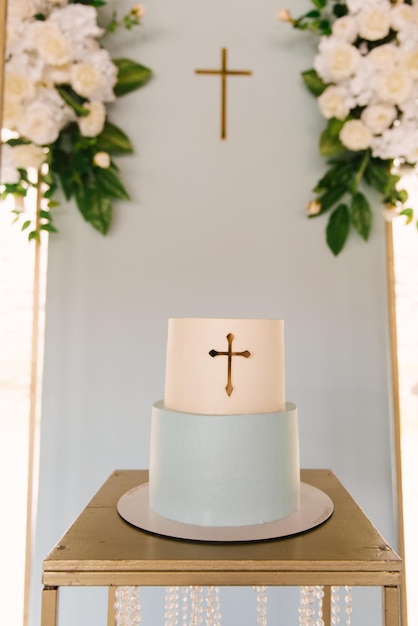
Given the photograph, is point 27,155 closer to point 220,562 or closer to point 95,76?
point 95,76

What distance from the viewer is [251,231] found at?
133 cm

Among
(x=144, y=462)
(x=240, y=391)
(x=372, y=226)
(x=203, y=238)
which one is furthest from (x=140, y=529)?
(x=372, y=226)

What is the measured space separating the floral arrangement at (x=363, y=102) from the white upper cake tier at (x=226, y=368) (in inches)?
25.7

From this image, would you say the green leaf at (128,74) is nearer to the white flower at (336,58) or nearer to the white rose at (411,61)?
the white flower at (336,58)

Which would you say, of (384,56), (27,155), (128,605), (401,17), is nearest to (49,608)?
(128,605)

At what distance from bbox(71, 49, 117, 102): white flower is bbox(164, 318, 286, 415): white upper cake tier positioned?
0.77 meters

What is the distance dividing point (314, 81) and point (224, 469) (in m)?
1.06

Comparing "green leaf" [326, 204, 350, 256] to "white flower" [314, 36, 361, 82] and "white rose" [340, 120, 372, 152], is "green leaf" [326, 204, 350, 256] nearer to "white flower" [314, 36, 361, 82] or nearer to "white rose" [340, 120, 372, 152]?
"white rose" [340, 120, 372, 152]

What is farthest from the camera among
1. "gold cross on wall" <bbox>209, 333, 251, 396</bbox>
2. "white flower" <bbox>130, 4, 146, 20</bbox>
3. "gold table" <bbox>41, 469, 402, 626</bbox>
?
"white flower" <bbox>130, 4, 146, 20</bbox>

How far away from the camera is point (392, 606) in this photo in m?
0.62

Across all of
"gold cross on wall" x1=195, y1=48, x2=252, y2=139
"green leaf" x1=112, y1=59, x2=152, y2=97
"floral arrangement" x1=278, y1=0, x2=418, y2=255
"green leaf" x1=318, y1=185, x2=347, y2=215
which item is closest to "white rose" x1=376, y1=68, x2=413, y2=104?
"floral arrangement" x1=278, y1=0, x2=418, y2=255

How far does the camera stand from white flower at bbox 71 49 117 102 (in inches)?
47.8

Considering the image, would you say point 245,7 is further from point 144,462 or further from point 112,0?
point 144,462

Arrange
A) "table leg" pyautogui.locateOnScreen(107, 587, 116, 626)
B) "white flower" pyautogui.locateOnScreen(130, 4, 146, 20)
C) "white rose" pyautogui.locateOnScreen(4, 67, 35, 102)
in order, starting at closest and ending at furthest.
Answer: "table leg" pyautogui.locateOnScreen(107, 587, 116, 626), "white rose" pyautogui.locateOnScreen(4, 67, 35, 102), "white flower" pyautogui.locateOnScreen(130, 4, 146, 20)
